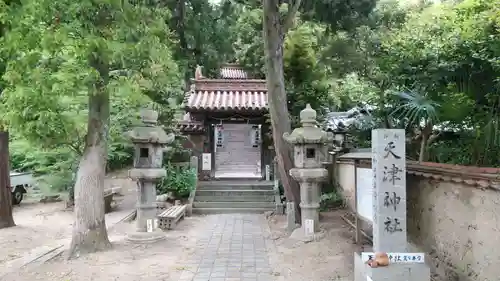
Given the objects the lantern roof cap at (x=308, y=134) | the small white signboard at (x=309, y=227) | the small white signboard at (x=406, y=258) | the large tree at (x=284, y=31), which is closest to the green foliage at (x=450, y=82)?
the small white signboard at (x=406, y=258)

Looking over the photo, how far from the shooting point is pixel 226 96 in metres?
19.5

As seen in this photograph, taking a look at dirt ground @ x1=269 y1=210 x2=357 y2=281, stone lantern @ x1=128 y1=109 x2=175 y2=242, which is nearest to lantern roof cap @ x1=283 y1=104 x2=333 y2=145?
dirt ground @ x1=269 y1=210 x2=357 y2=281

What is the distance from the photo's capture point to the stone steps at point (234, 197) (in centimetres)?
1463

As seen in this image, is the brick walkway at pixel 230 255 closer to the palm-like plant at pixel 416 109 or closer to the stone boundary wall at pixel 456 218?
the stone boundary wall at pixel 456 218

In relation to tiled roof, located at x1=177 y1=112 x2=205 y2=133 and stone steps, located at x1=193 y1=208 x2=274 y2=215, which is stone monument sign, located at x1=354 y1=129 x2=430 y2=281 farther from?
tiled roof, located at x1=177 y1=112 x2=205 y2=133

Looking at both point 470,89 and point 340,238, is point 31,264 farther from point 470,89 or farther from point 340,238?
point 470,89

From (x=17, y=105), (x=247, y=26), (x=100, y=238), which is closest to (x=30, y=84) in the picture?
(x=17, y=105)

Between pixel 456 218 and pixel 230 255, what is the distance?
14.1ft

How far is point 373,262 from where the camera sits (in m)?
5.15

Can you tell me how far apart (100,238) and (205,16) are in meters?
6.20

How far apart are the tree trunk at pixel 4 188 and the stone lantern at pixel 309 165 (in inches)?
327

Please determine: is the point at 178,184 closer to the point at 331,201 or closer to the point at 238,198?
the point at 238,198

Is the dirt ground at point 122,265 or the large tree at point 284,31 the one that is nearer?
the dirt ground at point 122,265

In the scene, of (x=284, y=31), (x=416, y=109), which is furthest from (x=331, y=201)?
(x=416, y=109)
